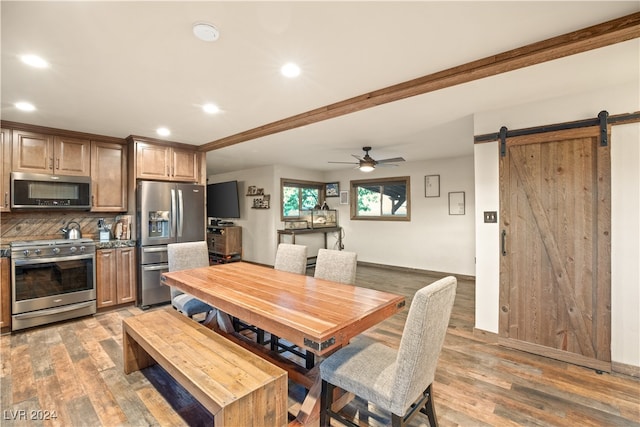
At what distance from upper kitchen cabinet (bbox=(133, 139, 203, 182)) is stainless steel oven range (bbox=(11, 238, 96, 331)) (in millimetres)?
1213

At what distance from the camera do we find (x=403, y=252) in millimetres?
6531

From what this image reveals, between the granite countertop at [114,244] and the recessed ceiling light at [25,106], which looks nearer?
the recessed ceiling light at [25,106]

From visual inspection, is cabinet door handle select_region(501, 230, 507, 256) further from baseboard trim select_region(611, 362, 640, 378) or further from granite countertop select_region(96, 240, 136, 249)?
granite countertop select_region(96, 240, 136, 249)

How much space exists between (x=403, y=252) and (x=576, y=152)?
13.8 feet

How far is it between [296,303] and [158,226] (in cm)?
315

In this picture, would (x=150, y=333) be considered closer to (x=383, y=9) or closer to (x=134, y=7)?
(x=134, y=7)

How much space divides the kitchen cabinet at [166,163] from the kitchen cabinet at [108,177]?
12.1 inches

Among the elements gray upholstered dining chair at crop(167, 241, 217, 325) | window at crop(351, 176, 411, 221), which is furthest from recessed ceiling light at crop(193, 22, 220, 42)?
window at crop(351, 176, 411, 221)

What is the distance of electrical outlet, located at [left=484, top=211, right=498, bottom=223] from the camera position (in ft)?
9.84

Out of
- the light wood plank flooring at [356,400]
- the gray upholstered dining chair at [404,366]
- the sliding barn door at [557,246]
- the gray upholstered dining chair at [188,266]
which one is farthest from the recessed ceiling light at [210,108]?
the sliding barn door at [557,246]

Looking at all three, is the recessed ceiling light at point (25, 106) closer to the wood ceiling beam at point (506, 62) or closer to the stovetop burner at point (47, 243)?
the stovetop burner at point (47, 243)

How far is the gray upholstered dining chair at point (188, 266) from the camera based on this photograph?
284 centimetres

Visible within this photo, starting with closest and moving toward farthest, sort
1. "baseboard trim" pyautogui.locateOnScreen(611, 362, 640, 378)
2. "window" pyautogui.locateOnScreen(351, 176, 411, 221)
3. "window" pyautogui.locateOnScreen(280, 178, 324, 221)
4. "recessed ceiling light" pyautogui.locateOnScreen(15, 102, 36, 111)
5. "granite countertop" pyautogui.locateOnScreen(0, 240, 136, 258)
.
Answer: "baseboard trim" pyautogui.locateOnScreen(611, 362, 640, 378), "recessed ceiling light" pyautogui.locateOnScreen(15, 102, 36, 111), "granite countertop" pyautogui.locateOnScreen(0, 240, 136, 258), "window" pyautogui.locateOnScreen(351, 176, 411, 221), "window" pyautogui.locateOnScreen(280, 178, 324, 221)

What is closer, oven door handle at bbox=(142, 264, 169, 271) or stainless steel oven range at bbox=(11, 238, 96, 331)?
stainless steel oven range at bbox=(11, 238, 96, 331)
